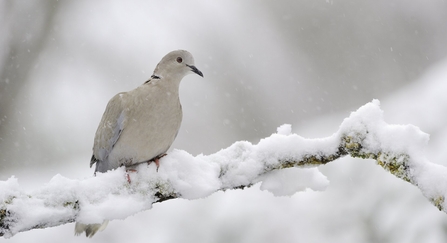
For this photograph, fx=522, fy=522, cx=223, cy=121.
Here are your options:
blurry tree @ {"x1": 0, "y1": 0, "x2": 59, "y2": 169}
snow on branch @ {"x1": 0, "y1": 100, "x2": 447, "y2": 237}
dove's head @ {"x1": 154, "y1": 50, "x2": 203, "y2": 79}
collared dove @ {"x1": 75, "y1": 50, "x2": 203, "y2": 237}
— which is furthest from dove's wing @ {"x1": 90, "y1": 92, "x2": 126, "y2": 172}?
blurry tree @ {"x1": 0, "y1": 0, "x2": 59, "y2": 169}

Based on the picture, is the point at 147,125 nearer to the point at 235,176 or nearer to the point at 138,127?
the point at 138,127

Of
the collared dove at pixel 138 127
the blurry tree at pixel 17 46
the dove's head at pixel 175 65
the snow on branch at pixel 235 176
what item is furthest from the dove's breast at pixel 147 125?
the blurry tree at pixel 17 46

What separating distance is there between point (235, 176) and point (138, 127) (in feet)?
3.45

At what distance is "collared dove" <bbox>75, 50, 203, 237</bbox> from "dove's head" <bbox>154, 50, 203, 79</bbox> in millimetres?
30

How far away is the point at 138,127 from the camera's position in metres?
2.81

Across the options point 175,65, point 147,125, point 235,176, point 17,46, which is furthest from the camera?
point 17,46

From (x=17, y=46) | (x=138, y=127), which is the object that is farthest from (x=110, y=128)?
(x=17, y=46)

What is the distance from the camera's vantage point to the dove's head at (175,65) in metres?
3.09

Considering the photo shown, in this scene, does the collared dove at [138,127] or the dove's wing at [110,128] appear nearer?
the collared dove at [138,127]

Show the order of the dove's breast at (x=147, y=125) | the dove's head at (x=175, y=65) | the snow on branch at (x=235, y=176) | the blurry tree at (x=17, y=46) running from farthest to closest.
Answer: the blurry tree at (x=17, y=46), the dove's head at (x=175, y=65), the dove's breast at (x=147, y=125), the snow on branch at (x=235, y=176)

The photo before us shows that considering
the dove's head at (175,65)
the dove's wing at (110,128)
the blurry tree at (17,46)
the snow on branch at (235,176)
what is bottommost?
the snow on branch at (235,176)

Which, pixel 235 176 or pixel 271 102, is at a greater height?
pixel 271 102

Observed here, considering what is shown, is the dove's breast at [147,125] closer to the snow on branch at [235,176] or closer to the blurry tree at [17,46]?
the snow on branch at [235,176]

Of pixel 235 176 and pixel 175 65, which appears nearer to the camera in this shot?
pixel 235 176
